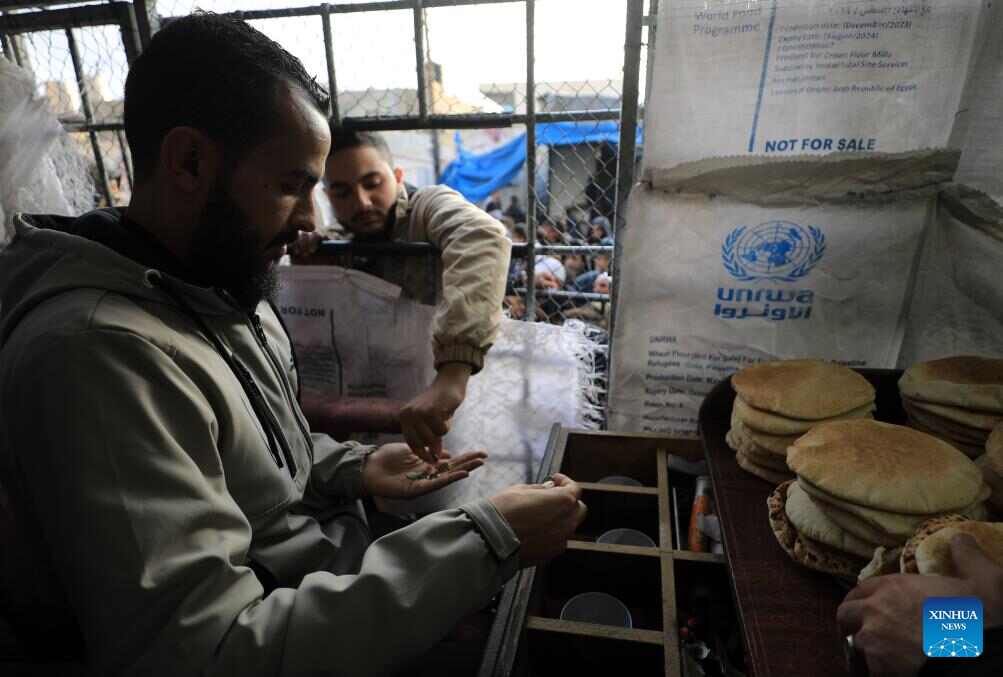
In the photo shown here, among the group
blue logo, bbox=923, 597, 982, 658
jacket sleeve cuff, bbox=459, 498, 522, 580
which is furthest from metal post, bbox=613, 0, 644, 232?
blue logo, bbox=923, 597, 982, 658

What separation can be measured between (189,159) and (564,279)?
3.17 meters

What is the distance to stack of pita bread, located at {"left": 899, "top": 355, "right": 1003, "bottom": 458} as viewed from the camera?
1.26 meters

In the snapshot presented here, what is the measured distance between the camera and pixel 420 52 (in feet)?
7.00

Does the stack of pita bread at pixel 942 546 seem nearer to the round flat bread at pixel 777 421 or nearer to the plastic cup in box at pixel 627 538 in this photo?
the round flat bread at pixel 777 421

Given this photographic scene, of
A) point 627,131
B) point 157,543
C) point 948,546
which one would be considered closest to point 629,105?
point 627,131

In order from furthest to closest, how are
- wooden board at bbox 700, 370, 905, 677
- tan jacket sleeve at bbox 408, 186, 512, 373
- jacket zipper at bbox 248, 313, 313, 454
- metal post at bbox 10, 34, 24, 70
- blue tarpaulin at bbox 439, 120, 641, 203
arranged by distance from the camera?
blue tarpaulin at bbox 439, 120, 641, 203 < metal post at bbox 10, 34, 24, 70 < tan jacket sleeve at bbox 408, 186, 512, 373 < jacket zipper at bbox 248, 313, 313, 454 < wooden board at bbox 700, 370, 905, 677

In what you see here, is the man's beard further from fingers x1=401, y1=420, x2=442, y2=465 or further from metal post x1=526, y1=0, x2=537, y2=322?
metal post x1=526, y1=0, x2=537, y2=322

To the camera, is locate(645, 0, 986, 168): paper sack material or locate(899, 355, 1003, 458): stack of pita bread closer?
locate(899, 355, 1003, 458): stack of pita bread

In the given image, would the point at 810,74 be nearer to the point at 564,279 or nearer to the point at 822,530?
the point at 822,530

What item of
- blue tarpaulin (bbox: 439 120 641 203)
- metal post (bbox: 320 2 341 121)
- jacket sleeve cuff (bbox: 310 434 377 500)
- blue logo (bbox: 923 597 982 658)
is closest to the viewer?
blue logo (bbox: 923 597 982 658)

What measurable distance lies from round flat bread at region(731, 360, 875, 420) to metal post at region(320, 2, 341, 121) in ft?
6.12

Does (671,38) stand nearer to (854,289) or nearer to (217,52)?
(854,289)

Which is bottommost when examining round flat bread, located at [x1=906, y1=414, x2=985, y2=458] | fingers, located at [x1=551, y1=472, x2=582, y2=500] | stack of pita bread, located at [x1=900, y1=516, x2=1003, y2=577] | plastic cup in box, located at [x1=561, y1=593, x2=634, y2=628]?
plastic cup in box, located at [x1=561, y1=593, x2=634, y2=628]

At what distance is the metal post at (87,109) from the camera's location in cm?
251
